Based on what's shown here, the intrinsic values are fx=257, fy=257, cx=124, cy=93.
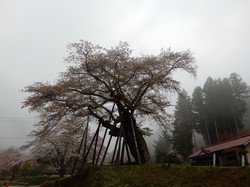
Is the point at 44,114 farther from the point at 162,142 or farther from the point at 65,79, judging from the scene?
the point at 162,142

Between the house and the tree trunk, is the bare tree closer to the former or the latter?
the tree trunk

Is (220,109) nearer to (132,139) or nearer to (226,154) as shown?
(226,154)

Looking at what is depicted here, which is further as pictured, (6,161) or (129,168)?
(6,161)

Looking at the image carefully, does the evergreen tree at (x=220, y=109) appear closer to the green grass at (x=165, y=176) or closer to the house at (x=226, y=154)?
the house at (x=226, y=154)

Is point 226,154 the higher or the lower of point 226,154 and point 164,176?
the higher

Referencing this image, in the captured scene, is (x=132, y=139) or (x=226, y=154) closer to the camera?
(x=132, y=139)

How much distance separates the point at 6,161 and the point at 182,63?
3607 cm

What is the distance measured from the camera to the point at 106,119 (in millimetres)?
15180

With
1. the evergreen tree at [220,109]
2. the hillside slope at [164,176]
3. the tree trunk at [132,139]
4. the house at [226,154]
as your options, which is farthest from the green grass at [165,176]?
the evergreen tree at [220,109]

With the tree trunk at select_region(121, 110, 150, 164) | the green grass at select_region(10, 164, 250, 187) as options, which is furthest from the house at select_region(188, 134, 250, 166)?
the green grass at select_region(10, 164, 250, 187)

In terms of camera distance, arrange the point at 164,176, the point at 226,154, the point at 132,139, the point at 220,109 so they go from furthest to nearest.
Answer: the point at 220,109
the point at 226,154
the point at 132,139
the point at 164,176

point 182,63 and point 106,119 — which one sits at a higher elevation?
point 182,63

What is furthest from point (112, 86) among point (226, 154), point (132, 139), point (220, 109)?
point (220, 109)

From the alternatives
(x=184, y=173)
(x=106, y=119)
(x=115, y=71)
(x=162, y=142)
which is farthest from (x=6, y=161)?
(x=184, y=173)
